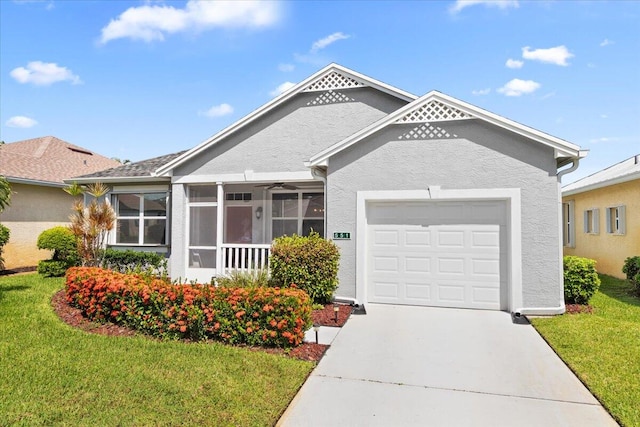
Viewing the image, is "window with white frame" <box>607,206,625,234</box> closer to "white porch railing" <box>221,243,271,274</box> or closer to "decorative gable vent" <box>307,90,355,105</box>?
"decorative gable vent" <box>307,90,355,105</box>

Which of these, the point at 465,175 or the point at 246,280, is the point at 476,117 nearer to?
the point at 465,175

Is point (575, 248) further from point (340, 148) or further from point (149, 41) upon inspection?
point (149, 41)

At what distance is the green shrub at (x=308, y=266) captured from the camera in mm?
8195

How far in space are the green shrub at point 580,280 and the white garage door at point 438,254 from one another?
1.59 m

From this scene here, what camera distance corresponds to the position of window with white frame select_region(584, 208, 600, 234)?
14352mm

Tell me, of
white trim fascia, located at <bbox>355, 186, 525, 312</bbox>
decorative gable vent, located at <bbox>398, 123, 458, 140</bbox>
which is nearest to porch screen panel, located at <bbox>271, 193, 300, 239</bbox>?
white trim fascia, located at <bbox>355, 186, 525, 312</bbox>

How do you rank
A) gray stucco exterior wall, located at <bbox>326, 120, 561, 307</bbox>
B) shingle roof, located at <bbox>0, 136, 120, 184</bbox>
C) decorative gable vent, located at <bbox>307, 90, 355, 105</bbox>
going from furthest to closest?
shingle roof, located at <bbox>0, 136, 120, 184</bbox>, decorative gable vent, located at <bbox>307, 90, 355, 105</bbox>, gray stucco exterior wall, located at <bbox>326, 120, 561, 307</bbox>

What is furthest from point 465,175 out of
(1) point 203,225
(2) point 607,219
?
(2) point 607,219

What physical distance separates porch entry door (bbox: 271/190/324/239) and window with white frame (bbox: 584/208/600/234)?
11.0 m

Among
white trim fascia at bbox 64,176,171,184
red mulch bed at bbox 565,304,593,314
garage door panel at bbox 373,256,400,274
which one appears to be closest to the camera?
red mulch bed at bbox 565,304,593,314

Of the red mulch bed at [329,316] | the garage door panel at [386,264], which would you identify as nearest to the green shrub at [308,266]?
the red mulch bed at [329,316]

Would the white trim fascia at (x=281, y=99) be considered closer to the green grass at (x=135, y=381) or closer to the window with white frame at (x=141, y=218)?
the window with white frame at (x=141, y=218)

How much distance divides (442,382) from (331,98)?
8.66 m

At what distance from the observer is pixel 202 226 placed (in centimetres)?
1248
